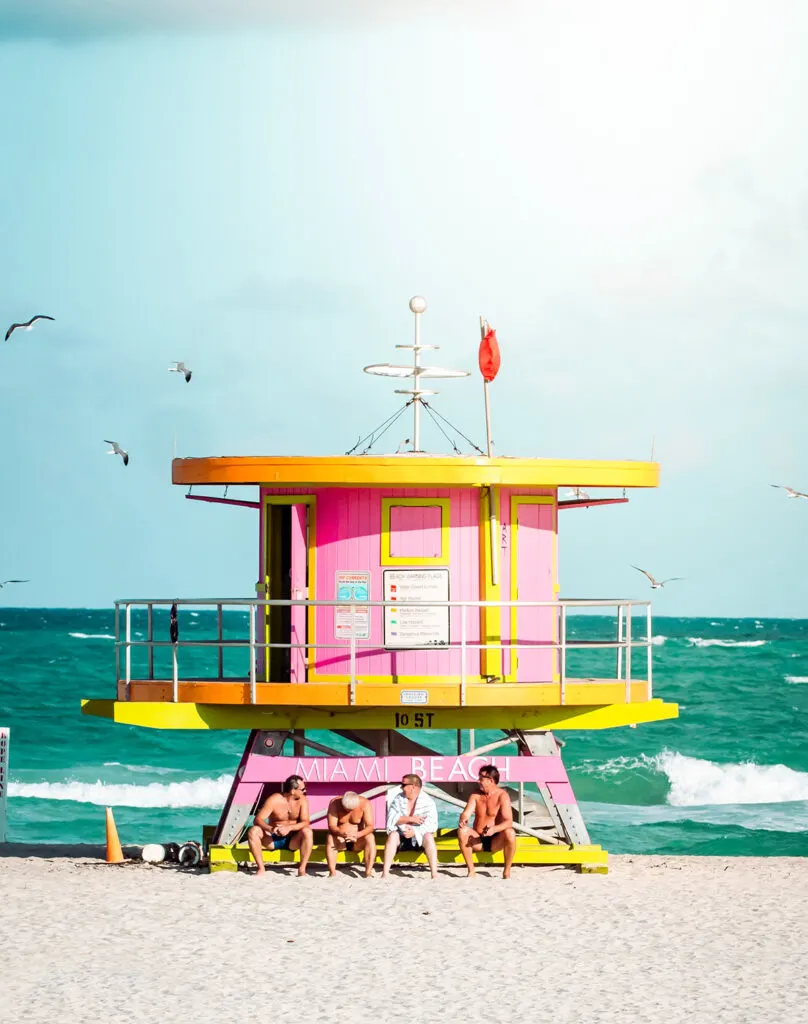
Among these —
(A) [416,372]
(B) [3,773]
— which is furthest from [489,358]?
(B) [3,773]

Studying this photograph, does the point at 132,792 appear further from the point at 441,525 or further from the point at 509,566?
the point at 441,525

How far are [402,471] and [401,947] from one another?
553cm

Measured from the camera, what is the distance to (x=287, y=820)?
738 inches

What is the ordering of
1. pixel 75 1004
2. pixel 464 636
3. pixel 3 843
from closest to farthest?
pixel 75 1004
pixel 464 636
pixel 3 843

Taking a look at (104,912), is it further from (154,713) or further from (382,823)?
(382,823)

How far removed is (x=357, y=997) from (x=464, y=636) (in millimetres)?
5602

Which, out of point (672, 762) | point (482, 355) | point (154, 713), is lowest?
point (672, 762)

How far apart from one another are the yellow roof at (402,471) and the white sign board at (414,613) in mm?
1039

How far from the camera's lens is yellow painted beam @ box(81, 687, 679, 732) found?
19.1 metres

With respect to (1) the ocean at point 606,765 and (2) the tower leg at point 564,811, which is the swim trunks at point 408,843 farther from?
(1) the ocean at point 606,765

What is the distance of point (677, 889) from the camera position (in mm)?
18281

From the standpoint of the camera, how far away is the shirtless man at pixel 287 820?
61.2 feet

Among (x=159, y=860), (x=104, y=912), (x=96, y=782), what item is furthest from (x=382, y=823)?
(x=96, y=782)

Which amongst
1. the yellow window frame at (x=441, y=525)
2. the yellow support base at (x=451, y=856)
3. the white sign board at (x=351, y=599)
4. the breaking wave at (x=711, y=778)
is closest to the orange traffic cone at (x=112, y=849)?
the yellow support base at (x=451, y=856)
